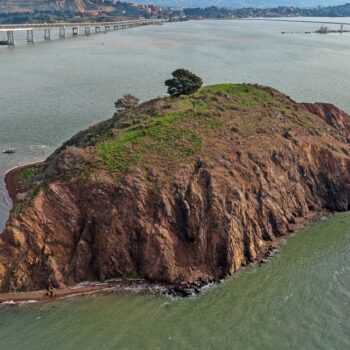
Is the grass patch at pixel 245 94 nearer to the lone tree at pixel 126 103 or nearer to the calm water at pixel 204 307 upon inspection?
the lone tree at pixel 126 103

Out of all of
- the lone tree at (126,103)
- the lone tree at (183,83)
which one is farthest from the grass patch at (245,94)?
the lone tree at (126,103)

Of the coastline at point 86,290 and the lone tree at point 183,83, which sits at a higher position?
the lone tree at point 183,83

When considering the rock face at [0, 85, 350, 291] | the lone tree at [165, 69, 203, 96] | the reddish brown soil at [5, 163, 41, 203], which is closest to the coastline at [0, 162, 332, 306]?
the rock face at [0, 85, 350, 291]

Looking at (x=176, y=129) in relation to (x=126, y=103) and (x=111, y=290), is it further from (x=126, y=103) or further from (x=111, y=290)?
(x=126, y=103)

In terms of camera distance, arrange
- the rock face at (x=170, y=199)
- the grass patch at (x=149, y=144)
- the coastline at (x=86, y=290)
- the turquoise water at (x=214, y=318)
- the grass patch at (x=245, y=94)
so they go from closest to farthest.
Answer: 1. the turquoise water at (x=214, y=318)
2. the coastline at (x=86, y=290)
3. the rock face at (x=170, y=199)
4. the grass patch at (x=149, y=144)
5. the grass patch at (x=245, y=94)

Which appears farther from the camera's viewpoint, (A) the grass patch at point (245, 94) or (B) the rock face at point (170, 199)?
(A) the grass patch at point (245, 94)

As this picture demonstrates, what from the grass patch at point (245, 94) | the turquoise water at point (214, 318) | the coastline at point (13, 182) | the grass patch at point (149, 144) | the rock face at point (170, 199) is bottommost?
the turquoise water at point (214, 318)

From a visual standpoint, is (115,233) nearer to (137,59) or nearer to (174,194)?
(174,194)

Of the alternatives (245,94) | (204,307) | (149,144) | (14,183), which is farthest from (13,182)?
(204,307)

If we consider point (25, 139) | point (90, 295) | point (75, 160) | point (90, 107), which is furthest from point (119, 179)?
point (90, 107)
